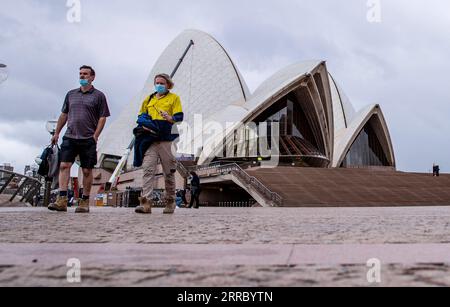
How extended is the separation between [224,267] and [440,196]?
19130 mm

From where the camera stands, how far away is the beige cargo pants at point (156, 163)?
4.38 meters

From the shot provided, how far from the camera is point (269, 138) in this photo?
1294 inches

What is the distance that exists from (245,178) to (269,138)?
14.5m

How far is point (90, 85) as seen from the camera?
15.6 feet

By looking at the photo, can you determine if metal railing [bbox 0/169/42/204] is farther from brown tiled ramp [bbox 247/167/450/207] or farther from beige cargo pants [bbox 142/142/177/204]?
brown tiled ramp [bbox 247/167/450/207]

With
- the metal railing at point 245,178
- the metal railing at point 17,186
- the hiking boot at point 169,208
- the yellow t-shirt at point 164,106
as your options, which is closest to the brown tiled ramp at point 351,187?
the metal railing at point 245,178

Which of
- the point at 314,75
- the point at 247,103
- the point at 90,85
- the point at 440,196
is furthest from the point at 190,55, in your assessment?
the point at 90,85

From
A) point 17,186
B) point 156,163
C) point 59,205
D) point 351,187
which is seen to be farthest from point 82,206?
point 351,187

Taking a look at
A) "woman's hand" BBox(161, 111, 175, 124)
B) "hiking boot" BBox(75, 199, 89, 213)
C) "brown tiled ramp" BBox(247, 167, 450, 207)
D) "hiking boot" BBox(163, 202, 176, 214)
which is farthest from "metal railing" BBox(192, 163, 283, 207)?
"woman's hand" BBox(161, 111, 175, 124)

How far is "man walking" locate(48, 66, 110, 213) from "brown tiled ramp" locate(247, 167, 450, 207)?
1103cm

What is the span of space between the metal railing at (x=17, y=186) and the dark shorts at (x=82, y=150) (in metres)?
2.92

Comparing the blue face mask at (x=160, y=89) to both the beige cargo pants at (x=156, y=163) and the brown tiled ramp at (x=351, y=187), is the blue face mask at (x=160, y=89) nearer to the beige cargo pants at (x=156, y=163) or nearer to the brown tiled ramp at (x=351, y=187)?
the beige cargo pants at (x=156, y=163)

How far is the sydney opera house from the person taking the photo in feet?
61.9

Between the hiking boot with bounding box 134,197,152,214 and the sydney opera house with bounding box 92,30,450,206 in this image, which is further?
the sydney opera house with bounding box 92,30,450,206
